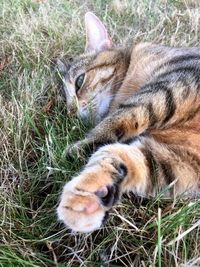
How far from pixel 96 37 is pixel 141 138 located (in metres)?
1.11

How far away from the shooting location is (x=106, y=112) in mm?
2170

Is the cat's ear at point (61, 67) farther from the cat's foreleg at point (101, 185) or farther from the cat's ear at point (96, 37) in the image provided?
the cat's foreleg at point (101, 185)

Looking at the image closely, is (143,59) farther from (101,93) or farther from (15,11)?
(15,11)

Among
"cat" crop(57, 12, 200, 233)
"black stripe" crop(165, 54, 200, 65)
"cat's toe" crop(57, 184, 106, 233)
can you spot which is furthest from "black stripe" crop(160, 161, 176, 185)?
"black stripe" crop(165, 54, 200, 65)

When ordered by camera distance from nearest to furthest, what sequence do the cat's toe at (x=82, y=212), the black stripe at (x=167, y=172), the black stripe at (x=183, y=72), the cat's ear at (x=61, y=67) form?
the cat's toe at (x=82, y=212), the black stripe at (x=167, y=172), the black stripe at (x=183, y=72), the cat's ear at (x=61, y=67)

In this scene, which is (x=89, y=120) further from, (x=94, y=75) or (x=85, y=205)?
(x=85, y=205)

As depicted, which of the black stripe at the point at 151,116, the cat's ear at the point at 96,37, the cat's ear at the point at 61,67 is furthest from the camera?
the cat's ear at the point at 96,37

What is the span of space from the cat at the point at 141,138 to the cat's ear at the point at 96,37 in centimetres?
36

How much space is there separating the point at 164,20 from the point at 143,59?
0.85 metres

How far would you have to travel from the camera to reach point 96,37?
2.57 m

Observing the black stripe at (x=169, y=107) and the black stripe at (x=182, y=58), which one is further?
the black stripe at (x=182, y=58)

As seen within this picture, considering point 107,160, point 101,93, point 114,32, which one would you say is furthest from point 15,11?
point 107,160

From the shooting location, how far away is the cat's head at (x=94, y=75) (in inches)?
84.9

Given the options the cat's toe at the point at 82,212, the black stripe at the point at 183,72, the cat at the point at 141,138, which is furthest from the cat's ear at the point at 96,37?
the cat's toe at the point at 82,212
